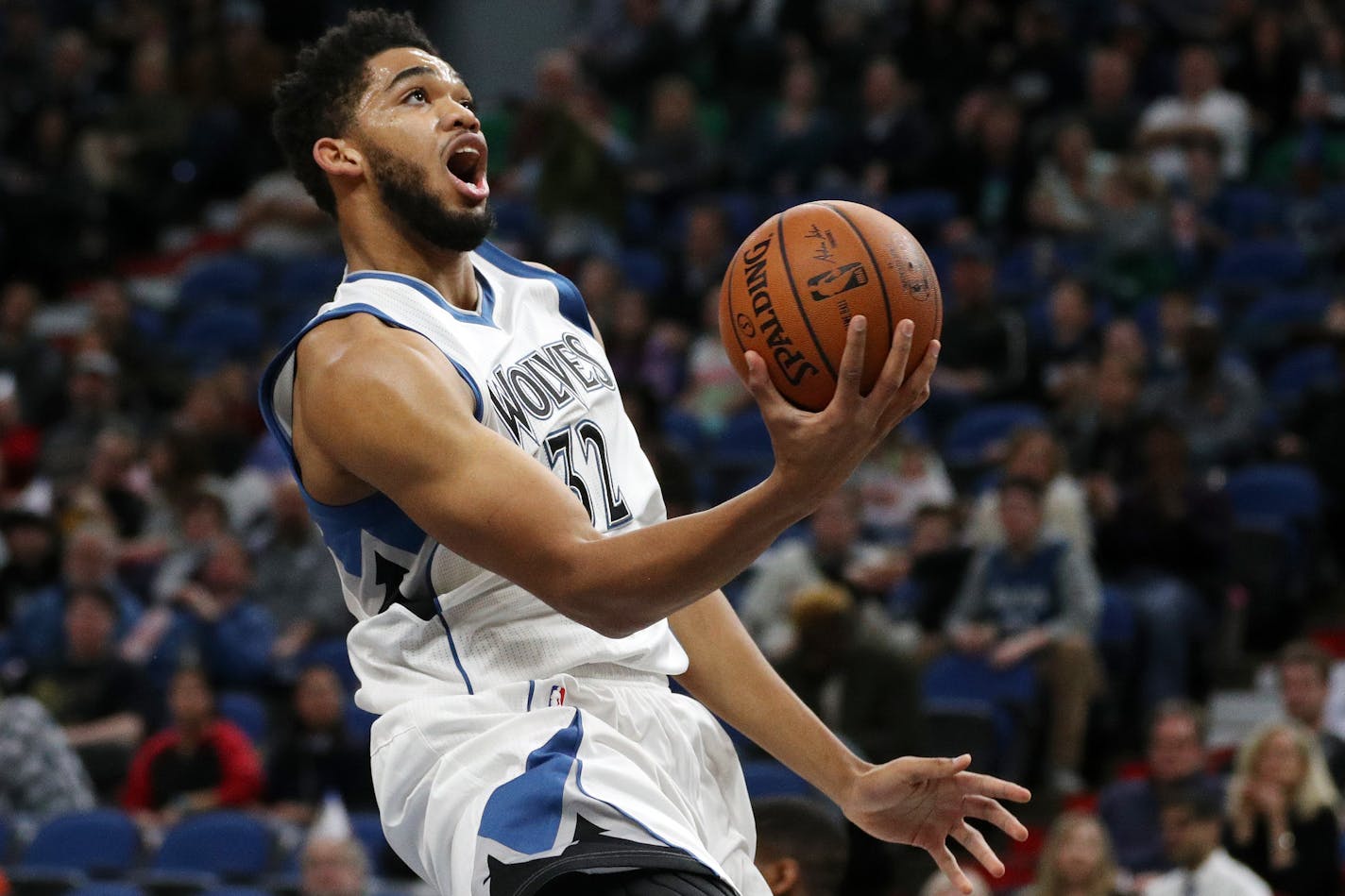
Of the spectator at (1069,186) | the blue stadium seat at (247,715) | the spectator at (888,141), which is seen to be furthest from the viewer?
the spectator at (888,141)

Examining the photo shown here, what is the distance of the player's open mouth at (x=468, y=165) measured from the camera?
10.5ft

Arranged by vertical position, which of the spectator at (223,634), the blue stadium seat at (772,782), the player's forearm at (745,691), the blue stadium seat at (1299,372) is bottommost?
the blue stadium seat at (772,782)

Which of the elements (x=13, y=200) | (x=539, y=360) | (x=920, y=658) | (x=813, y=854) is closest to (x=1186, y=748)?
(x=920, y=658)

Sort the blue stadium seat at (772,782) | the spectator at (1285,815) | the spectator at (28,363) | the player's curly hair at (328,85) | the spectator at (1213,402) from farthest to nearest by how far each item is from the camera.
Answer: the spectator at (28,363) → the spectator at (1213,402) → the blue stadium seat at (772,782) → the spectator at (1285,815) → the player's curly hair at (328,85)

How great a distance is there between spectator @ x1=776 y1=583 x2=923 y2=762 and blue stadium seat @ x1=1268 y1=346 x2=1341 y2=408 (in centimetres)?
330

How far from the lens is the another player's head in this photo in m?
3.20

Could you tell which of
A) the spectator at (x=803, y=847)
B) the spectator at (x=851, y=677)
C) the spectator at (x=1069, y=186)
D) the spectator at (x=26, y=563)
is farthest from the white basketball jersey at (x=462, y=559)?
the spectator at (x=1069, y=186)

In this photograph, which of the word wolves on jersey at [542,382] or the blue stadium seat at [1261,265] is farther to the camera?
the blue stadium seat at [1261,265]

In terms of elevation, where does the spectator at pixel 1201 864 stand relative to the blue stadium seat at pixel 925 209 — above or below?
below

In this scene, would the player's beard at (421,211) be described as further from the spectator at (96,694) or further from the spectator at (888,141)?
the spectator at (888,141)

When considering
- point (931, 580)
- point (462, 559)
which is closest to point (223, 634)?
point (931, 580)

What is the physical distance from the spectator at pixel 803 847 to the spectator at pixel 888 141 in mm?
8970

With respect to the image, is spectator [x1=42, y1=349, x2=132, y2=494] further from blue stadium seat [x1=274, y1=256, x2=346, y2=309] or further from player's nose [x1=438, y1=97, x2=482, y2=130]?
player's nose [x1=438, y1=97, x2=482, y2=130]

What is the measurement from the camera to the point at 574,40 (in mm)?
16219
